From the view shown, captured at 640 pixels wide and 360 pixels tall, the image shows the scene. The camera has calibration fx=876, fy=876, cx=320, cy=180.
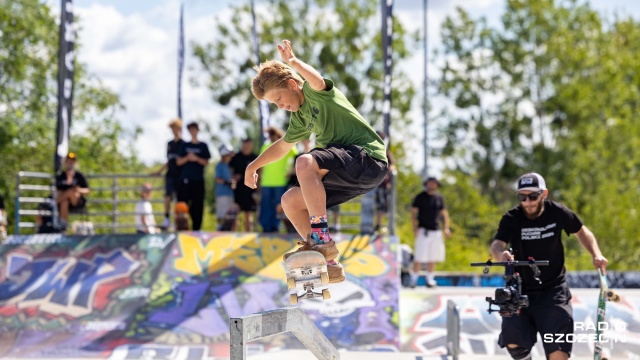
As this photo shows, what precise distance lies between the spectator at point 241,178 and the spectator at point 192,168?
454mm

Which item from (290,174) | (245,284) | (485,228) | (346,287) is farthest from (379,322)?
(485,228)

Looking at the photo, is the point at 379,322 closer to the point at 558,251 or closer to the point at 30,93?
the point at 558,251

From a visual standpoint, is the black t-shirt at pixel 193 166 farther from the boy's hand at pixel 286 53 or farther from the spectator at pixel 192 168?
the boy's hand at pixel 286 53

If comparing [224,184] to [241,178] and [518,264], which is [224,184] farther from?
[518,264]

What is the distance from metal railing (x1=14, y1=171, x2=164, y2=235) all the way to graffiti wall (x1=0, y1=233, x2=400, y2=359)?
2.84 ft

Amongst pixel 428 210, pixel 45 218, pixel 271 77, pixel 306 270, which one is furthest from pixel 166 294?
pixel 271 77

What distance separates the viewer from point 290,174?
1330 centimetres

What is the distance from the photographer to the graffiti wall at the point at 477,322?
Result: 1079cm

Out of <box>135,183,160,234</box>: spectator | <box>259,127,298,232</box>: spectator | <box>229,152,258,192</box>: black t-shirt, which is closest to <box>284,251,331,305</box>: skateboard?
<box>259,127,298,232</box>: spectator

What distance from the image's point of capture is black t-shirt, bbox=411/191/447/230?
13207 mm

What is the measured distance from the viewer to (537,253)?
7.15 metres

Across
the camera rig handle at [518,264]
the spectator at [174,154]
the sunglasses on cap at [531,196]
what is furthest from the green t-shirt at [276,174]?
the camera rig handle at [518,264]

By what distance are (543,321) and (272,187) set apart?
21.2 ft

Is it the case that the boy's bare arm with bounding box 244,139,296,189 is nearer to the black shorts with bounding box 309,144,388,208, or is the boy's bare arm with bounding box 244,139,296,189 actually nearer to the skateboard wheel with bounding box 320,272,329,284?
the black shorts with bounding box 309,144,388,208
